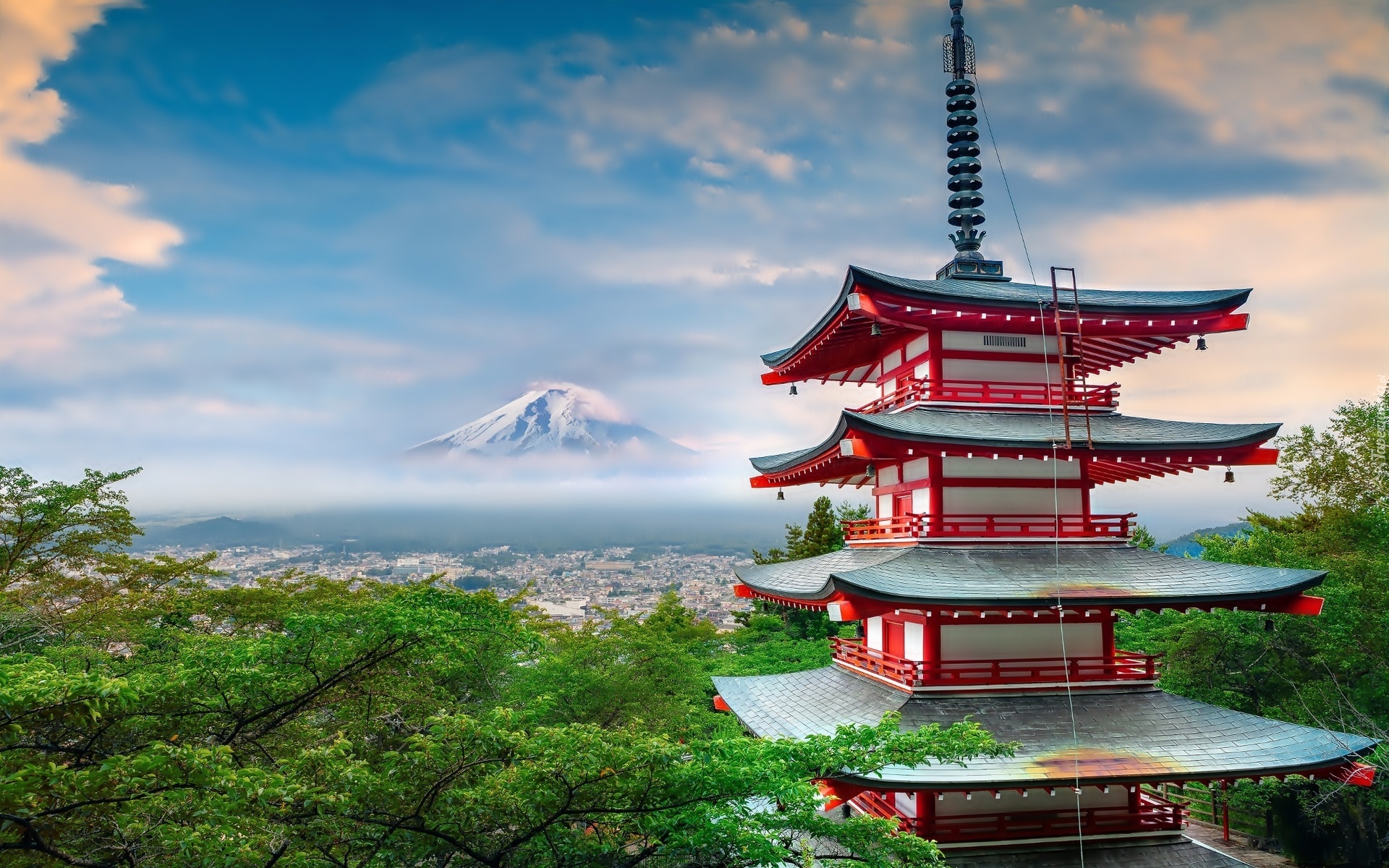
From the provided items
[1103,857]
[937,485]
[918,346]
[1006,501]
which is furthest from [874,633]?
[918,346]

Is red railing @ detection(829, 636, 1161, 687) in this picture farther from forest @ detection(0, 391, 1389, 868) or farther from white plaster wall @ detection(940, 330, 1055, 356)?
white plaster wall @ detection(940, 330, 1055, 356)

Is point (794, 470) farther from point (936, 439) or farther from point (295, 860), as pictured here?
point (295, 860)

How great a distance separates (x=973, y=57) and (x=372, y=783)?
15468 mm

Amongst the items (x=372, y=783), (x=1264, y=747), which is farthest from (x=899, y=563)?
(x=372, y=783)

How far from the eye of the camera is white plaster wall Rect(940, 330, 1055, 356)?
1232 centimetres

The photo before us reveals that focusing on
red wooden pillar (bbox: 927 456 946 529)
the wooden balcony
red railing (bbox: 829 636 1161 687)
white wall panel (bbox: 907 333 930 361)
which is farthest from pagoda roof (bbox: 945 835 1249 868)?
white wall panel (bbox: 907 333 930 361)

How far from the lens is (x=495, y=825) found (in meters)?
6.90

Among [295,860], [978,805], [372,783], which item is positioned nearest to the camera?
[295,860]

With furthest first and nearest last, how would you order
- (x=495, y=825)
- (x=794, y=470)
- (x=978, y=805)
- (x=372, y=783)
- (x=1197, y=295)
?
(x=794, y=470) < (x=1197, y=295) < (x=978, y=805) < (x=495, y=825) < (x=372, y=783)

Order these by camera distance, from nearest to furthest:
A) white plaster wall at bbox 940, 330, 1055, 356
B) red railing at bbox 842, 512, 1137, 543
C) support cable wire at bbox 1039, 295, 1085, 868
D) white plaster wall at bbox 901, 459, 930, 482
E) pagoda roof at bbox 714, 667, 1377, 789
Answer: pagoda roof at bbox 714, 667, 1377, 789 → support cable wire at bbox 1039, 295, 1085, 868 → red railing at bbox 842, 512, 1137, 543 → white plaster wall at bbox 901, 459, 930, 482 → white plaster wall at bbox 940, 330, 1055, 356

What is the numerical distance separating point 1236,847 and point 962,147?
16977mm

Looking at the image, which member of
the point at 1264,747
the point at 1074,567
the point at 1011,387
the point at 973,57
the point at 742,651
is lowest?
the point at 742,651

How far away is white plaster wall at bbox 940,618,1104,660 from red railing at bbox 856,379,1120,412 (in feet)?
11.3

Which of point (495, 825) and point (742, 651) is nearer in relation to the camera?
point (495, 825)
